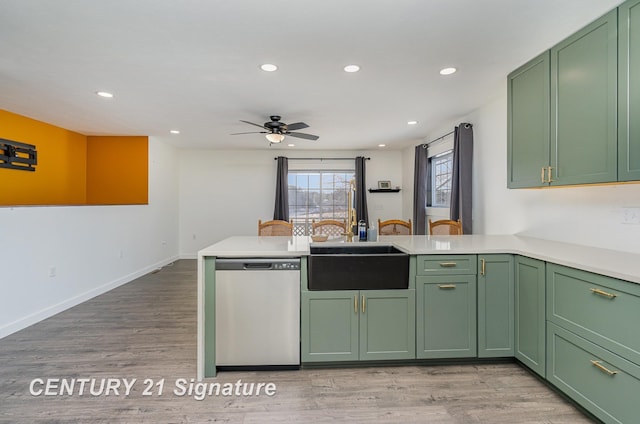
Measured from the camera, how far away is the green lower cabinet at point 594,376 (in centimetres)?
146

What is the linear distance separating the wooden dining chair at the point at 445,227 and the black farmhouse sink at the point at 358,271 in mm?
1638

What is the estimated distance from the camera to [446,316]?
88.7 inches

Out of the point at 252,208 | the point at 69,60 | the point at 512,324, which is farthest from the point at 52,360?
the point at 252,208

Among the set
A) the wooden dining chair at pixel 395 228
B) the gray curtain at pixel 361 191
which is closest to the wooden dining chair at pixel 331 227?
the wooden dining chair at pixel 395 228

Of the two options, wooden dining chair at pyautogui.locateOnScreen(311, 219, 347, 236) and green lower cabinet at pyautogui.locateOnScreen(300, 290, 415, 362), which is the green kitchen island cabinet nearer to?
green lower cabinet at pyautogui.locateOnScreen(300, 290, 415, 362)

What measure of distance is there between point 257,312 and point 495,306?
1.71 metres

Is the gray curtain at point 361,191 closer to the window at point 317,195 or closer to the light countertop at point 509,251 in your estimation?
the window at point 317,195

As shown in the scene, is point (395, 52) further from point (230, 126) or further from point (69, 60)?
point (230, 126)

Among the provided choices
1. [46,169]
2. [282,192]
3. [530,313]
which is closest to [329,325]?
[530,313]

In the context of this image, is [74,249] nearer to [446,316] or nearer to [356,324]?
[356,324]

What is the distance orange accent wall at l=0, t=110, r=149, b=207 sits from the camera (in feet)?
13.2

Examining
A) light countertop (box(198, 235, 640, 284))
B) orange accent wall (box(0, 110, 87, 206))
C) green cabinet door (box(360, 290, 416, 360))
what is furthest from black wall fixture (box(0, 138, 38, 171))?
green cabinet door (box(360, 290, 416, 360))

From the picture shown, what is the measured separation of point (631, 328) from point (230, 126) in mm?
4502

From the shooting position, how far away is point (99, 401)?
1905 mm
